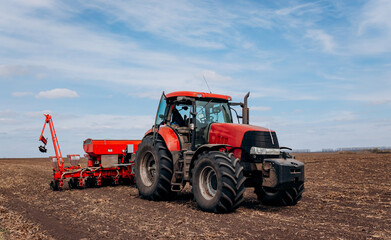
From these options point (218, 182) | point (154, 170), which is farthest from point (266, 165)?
point (154, 170)

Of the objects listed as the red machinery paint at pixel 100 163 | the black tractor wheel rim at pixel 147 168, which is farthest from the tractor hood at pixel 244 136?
the red machinery paint at pixel 100 163

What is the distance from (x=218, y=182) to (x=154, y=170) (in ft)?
12.3

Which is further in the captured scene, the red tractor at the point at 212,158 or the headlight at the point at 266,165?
the headlight at the point at 266,165

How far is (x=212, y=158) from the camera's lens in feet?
27.8

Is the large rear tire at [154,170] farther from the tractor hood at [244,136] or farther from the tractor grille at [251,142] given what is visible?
the tractor grille at [251,142]

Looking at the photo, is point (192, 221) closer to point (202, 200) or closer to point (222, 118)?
point (202, 200)

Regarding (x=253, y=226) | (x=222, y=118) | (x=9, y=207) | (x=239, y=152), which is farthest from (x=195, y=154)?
(x=9, y=207)

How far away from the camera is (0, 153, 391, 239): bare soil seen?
266 inches

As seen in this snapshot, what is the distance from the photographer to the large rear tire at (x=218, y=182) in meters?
8.09

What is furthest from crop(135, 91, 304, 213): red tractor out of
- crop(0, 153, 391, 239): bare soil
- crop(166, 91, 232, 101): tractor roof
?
crop(0, 153, 391, 239): bare soil

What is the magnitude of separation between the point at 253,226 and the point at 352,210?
318cm

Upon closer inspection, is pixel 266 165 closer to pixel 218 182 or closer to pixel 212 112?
pixel 218 182

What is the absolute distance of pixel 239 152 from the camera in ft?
29.8

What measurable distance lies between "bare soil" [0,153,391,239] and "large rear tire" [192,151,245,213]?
246 millimetres
